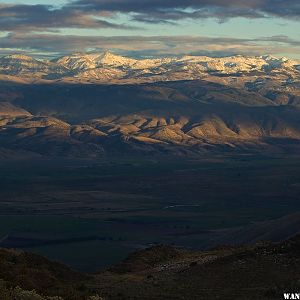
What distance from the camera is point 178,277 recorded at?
53.7 meters

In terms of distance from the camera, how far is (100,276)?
5788 centimetres

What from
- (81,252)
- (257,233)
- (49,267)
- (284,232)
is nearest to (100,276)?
(49,267)

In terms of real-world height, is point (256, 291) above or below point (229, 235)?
above

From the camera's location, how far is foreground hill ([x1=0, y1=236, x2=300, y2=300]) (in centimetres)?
4579

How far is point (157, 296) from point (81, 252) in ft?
419

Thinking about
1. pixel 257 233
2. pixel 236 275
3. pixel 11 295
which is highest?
pixel 11 295

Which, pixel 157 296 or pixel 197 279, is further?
pixel 197 279

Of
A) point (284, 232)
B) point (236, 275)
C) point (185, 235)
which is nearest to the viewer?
point (236, 275)

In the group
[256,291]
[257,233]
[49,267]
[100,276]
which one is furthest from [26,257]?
[257,233]

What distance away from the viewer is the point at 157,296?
46188 mm

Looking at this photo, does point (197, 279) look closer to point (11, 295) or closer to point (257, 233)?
point (11, 295)

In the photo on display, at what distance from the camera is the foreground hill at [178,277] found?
45794 mm

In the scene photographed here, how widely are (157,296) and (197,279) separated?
6.45m

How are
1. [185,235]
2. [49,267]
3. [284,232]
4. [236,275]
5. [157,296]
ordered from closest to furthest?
[157,296], [236,275], [49,267], [284,232], [185,235]
